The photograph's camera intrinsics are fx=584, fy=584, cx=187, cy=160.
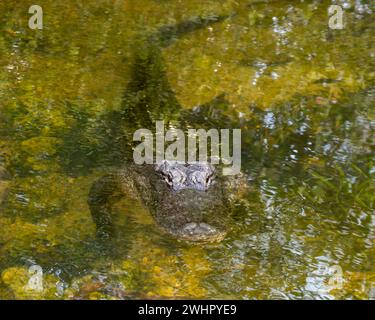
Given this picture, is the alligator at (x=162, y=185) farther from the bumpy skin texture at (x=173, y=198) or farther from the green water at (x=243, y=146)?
the green water at (x=243, y=146)

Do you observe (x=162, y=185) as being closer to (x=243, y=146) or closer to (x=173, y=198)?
(x=173, y=198)

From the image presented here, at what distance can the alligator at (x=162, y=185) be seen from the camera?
426 cm

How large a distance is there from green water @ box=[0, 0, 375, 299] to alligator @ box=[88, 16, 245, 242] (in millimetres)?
100

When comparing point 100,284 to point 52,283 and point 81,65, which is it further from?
point 81,65

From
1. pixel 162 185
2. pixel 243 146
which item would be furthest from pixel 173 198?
pixel 243 146

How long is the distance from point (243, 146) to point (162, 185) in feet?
2.99

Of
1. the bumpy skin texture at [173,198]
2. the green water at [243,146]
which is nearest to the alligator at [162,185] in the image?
the bumpy skin texture at [173,198]

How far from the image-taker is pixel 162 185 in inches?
187

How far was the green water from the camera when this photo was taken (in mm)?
3961

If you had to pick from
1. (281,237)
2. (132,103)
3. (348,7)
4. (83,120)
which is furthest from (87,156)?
(348,7)

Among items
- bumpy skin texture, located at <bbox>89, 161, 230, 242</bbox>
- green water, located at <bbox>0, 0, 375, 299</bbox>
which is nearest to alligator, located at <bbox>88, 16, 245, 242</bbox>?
bumpy skin texture, located at <bbox>89, 161, 230, 242</bbox>

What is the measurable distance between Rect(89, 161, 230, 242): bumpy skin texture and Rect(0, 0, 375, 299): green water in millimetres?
97

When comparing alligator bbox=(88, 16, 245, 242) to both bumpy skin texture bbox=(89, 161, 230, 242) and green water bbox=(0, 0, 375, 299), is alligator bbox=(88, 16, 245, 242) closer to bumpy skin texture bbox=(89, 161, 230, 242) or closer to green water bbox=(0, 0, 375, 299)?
bumpy skin texture bbox=(89, 161, 230, 242)

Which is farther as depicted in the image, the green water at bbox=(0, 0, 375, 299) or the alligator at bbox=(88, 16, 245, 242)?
the alligator at bbox=(88, 16, 245, 242)
